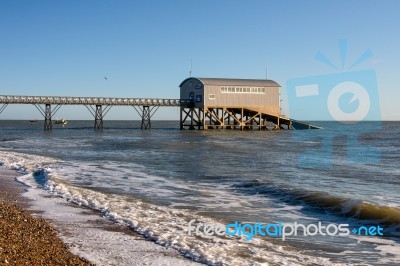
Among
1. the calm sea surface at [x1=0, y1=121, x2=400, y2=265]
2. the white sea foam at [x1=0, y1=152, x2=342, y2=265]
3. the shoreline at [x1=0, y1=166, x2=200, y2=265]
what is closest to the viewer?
the shoreline at [x1=0, y1=166, x2=200, y2=265]

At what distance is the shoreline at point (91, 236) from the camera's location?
6664mm

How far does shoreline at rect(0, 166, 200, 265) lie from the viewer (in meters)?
6.66

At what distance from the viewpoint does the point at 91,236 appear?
780 cm

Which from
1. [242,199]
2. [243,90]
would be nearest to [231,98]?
[243,90]

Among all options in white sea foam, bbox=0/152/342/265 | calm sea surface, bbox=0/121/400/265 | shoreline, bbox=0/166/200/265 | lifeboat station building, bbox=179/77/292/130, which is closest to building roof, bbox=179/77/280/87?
lifeboat station building, bbox=179/77/292/130

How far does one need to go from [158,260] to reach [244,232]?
2.56 m

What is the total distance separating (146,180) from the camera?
53.1 feet

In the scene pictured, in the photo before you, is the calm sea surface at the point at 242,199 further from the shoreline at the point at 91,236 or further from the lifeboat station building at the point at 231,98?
the lifeboat station building at the point at 231,98

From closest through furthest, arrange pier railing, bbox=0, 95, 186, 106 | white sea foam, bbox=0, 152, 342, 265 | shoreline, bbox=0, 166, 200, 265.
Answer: shoreline, bbox=0, 166, 200, 265 < white sea foam, bbox=0, 152, 342, 265 < pier railing, bbox=0, 95, 186, 106

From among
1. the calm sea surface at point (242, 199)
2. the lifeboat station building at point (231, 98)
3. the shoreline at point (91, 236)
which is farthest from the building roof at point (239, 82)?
the shoreline at point (91, 236)

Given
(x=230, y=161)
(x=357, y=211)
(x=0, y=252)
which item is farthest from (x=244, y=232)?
(x=230, y=161)

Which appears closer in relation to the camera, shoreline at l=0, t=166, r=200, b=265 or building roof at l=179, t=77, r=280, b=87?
shoreline at l=0, t=166, r=200, b=265

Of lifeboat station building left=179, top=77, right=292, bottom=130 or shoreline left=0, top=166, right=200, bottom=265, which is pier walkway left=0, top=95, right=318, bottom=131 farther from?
shoreline left=0, top=166, right=200, bottom=265

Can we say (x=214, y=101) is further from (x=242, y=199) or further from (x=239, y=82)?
(x=242, y=199)
